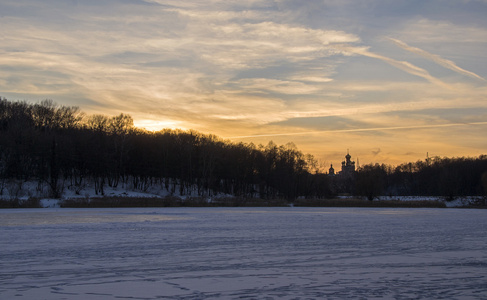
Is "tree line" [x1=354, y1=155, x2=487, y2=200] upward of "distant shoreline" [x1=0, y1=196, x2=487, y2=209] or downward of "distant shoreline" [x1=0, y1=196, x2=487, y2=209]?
upward

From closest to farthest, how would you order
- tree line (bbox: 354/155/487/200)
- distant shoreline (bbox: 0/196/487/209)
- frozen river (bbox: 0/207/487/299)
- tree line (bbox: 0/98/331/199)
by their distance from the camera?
frozen river (bbox: 0/207/487/299) → distant shoreline (bbox: 0/196/487/209) → tree line (bbox: 0/98/331/199) → tree line (bbox: 354/155/487/200)

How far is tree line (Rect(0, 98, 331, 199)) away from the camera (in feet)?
214

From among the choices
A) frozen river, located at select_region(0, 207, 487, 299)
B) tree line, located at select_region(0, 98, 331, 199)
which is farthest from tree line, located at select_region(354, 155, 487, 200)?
frozen river, located at select_region(0, 207, 487, 299)

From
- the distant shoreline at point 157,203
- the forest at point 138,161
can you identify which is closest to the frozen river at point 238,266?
the distant shoreline at point 157,203

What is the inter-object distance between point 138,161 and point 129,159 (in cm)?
185

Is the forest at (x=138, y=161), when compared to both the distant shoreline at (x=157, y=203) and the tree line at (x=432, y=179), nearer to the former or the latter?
the tree line at (x=432, y=179)

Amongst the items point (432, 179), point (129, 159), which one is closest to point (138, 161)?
point (129, 159)

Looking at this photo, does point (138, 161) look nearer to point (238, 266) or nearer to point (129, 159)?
point (129, 159)

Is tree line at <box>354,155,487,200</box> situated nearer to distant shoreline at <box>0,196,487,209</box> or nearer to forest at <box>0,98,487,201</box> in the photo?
forest at <box>0,98,487,201</box>

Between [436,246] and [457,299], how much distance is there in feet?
24.9

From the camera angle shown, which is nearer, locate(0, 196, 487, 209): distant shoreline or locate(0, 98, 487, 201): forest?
locate(0, 196, 487, 209): distant shoreline

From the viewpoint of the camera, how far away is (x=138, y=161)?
76750 millimetres

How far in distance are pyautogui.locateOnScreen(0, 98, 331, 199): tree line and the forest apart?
0.14m

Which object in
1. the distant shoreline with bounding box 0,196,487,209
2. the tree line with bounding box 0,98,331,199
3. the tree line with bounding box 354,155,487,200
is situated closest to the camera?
the distant shoreline with bounding box 0,196,487,209
